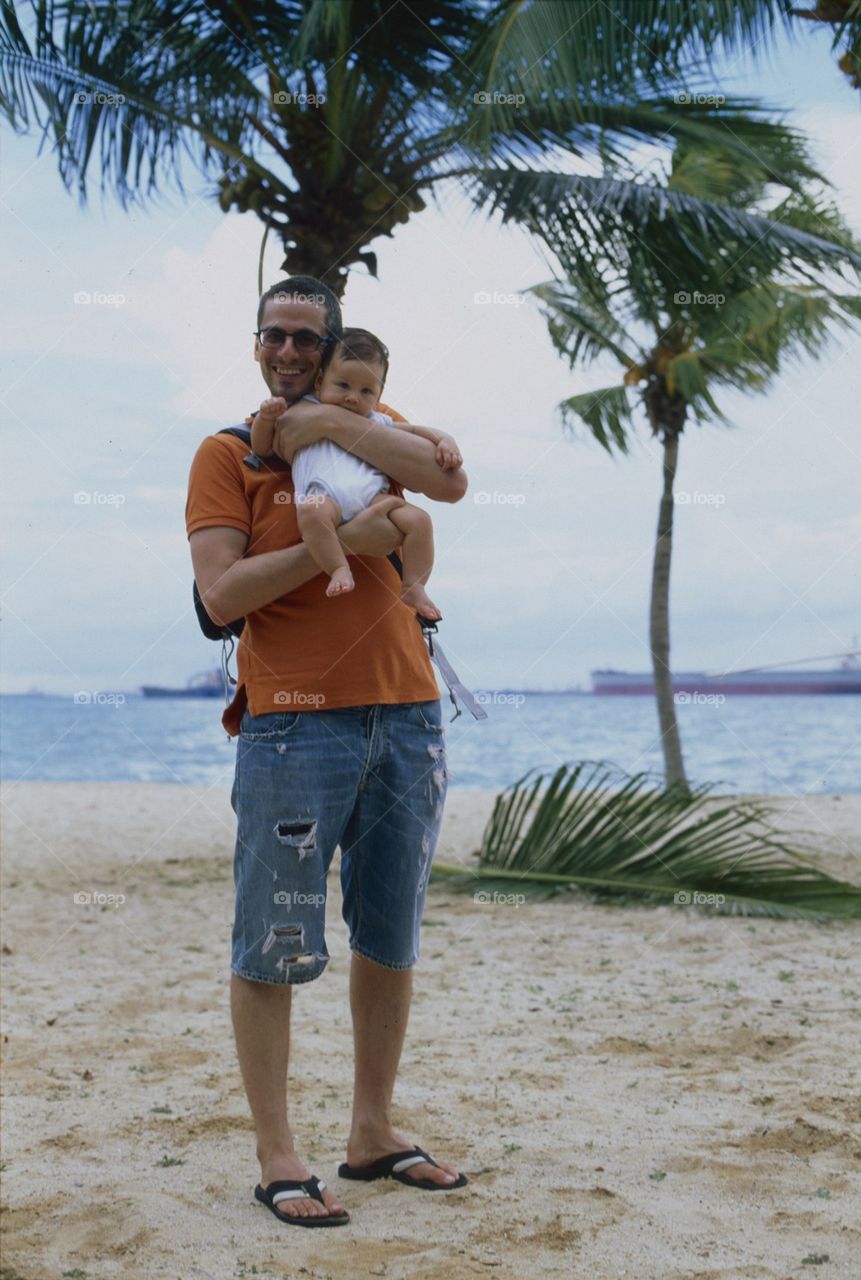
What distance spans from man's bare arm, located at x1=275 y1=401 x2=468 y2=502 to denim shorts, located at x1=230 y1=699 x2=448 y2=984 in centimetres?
42

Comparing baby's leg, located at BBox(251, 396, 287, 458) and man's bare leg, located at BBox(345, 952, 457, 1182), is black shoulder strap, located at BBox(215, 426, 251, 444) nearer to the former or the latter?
baby's leg, located at BBox(251, 396, 287, 458)

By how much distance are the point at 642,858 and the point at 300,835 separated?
3.78m

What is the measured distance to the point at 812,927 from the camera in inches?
206

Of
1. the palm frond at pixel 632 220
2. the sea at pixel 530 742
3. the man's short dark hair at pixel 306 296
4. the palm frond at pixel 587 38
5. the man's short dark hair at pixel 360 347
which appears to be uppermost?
the palm frond at pixel 587 38

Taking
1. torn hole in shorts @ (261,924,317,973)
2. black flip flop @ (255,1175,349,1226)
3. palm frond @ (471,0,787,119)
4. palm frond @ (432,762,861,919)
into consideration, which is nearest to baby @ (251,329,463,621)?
torn hole in shorts @ (261,924,317,973)

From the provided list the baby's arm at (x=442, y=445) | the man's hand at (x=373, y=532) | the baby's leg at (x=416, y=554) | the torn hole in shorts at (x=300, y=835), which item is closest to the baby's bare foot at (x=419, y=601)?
the baby's leg at (x=416, y=554)

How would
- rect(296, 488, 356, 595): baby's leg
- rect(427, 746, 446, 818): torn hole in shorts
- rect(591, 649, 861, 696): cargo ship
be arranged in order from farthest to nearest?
rect(591, 649, 861, 696): cargo ship
rect(427, 746, 446, 818): torn hole in shorts
rect(296, 488, 356, 595): baby's leg

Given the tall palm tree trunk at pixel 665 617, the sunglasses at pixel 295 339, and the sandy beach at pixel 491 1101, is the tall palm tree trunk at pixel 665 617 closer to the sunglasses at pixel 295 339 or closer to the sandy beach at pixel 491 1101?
the sandy beach at pixel 491 1101

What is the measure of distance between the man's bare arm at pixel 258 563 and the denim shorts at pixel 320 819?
0.73 ft

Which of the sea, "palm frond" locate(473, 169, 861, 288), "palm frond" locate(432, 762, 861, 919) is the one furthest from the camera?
the sea

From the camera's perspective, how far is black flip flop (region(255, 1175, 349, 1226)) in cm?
231

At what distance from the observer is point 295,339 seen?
2.34 meters

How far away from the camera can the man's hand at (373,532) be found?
87.7 inches

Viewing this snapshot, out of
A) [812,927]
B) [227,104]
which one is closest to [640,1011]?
[812,927]
